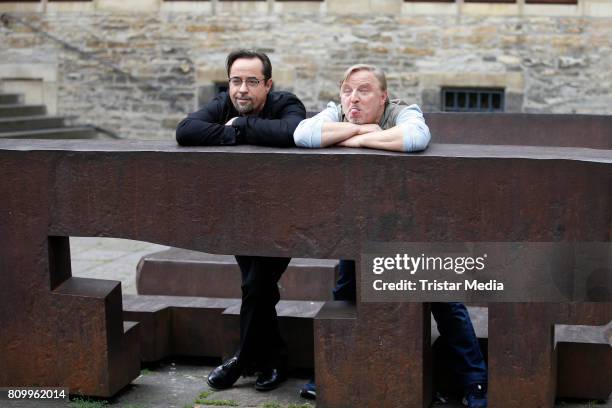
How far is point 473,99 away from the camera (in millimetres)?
13945

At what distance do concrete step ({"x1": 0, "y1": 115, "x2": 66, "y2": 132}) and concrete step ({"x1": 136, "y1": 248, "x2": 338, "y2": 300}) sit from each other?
26.3ft

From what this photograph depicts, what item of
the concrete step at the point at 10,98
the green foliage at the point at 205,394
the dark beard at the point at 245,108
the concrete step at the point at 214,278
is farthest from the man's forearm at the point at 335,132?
the concrete step at the point at 10,98

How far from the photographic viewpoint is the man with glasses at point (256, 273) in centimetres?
432

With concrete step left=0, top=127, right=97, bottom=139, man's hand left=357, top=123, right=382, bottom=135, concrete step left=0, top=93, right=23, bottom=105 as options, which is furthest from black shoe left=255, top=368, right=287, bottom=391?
concrete step left=0, top=93, right=23, bottom=105

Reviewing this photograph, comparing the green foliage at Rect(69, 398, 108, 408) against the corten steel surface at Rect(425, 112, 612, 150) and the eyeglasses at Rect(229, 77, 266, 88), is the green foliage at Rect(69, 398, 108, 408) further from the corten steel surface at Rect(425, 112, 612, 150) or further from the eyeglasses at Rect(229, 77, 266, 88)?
the corten steel surface at Rect(425, 112, 612, 150)

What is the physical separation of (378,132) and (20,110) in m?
11.5

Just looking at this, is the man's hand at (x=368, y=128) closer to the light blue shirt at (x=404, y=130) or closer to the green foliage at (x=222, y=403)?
the light blue shirt at (x=404, y=130)

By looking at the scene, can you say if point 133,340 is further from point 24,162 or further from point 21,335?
point 24,162

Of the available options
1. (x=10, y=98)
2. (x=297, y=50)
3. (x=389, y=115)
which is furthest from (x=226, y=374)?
(x=10, y=98)

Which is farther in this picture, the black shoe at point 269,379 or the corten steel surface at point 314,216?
the black shoe at point 269,379

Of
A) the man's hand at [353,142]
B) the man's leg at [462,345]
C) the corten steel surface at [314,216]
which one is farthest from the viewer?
the man's leg at [462,345]

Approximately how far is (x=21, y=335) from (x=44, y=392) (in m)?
0.25

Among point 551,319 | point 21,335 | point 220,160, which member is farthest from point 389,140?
point 21,335

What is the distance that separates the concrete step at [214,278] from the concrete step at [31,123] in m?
8.01
